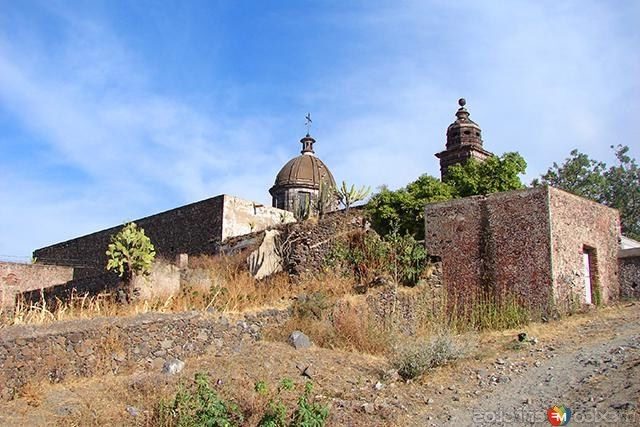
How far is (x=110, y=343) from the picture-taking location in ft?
33.5

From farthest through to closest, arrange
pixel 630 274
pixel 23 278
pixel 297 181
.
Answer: pixel 297 181 → pixel 23 278 → pixel 630 274

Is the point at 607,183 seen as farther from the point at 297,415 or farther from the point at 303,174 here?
the point at 297,415

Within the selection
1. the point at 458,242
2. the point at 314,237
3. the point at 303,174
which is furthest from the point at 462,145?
the point at 458,242

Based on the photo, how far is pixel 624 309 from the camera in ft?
44.2

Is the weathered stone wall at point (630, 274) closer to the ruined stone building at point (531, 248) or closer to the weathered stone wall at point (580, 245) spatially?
the ruined stone building at point (531, 248)

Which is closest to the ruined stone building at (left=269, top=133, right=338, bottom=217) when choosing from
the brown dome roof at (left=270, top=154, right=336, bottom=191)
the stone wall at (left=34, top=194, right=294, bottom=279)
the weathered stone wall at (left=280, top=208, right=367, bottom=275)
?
the brown dome roof at (left=270, top=154, right=336, bottom=191)

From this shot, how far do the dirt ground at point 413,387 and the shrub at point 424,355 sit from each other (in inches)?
6.0

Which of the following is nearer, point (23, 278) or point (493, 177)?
point (493, 177)

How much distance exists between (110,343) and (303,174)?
847 inches

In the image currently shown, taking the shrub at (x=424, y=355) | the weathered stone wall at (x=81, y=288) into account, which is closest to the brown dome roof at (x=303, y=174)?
the weathered stone wall at (x=81, y=288)

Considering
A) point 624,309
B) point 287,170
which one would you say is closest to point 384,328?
point 624,309

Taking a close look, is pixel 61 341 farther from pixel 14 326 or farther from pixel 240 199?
pixel 240 199

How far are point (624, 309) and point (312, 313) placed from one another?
6.54 metres

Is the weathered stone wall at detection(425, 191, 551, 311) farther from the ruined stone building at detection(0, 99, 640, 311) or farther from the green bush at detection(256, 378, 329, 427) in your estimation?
the green bush at detection(256, 378, 329, 427)
